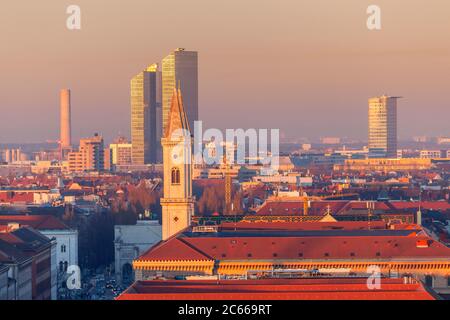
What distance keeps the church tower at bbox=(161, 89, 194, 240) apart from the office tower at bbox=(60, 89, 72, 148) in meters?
114

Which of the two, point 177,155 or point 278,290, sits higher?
point 177,155

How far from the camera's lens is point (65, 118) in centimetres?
18562

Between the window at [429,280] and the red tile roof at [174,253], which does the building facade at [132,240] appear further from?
the window at [429,280]

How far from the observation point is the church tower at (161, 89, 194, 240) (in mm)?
57062

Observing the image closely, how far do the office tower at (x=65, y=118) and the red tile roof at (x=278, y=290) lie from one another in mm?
141919

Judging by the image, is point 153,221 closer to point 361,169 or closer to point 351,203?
point 351,203

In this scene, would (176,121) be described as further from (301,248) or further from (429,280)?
(429,280)

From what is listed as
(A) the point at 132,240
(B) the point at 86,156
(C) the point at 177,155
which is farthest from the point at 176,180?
(B) the point at 86,156

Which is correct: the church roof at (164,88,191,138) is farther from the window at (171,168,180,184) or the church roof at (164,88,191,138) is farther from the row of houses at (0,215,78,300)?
the row of houses at (0,215,78,300)

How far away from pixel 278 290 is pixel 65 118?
159m

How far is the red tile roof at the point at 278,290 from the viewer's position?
1001 inches

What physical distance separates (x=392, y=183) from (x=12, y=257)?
7664 centimetres

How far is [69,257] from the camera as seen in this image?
212 ft
